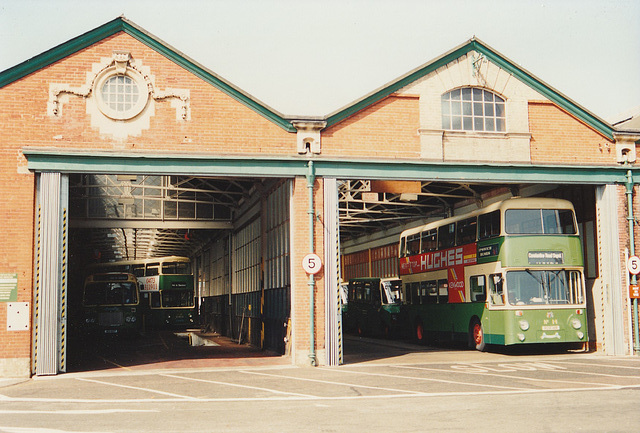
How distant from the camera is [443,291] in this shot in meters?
26.3

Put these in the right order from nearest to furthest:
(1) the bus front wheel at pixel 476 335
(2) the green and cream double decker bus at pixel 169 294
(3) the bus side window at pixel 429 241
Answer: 1. (1) the bus front wheel at pixel 476 335
2. (3) the bus side window at pixel 429 241
3. (2) the green and cream double decker bus at pixel 169 294

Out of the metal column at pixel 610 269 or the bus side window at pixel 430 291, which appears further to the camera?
the bus side window at pixel 430 291

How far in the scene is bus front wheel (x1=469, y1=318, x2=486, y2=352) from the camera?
23.1 meters

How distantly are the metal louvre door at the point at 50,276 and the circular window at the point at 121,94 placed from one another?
2103 mm

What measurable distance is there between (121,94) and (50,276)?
491cm

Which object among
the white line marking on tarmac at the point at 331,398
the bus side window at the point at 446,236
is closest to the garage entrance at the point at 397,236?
the bus side window at the point at 446,236

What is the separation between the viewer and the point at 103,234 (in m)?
44.3

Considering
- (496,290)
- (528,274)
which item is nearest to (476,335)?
(496,290)

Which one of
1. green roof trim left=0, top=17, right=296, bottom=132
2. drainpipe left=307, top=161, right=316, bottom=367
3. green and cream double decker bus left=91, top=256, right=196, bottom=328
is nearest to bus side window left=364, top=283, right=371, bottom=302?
green and cream double decker bus left=91, top=256, right=196, bottom=328

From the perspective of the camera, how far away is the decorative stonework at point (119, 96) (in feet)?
60.4

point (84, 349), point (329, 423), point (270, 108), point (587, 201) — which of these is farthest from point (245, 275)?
point (329, 423)

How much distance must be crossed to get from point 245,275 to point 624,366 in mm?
15894

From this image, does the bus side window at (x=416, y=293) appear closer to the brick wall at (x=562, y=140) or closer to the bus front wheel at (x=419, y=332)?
the bus front wheel at (x=419, y=332)

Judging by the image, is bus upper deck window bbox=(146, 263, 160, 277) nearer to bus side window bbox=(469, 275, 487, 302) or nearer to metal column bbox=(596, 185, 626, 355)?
bus side window bbox=(469, 275, 487, 302)
